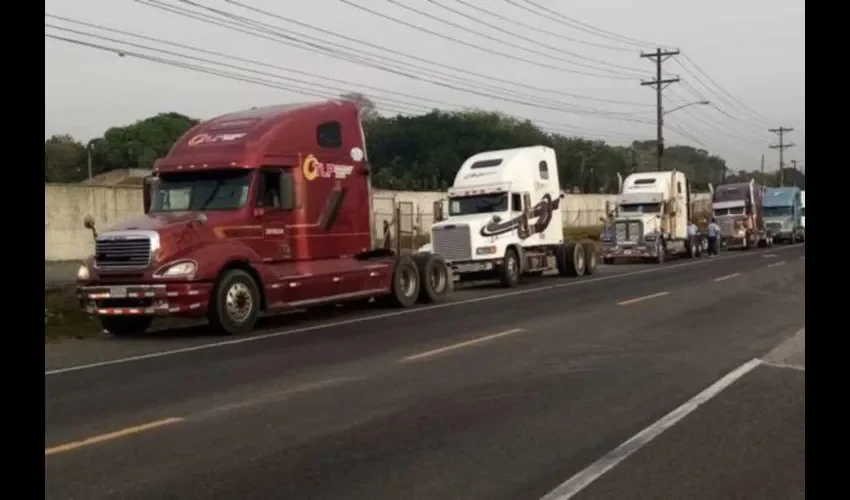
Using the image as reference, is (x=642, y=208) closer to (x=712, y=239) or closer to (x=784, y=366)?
(x=712, y=239)

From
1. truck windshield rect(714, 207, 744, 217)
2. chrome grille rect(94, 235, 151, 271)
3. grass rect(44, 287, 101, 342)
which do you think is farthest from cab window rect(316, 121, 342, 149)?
truck windshield rect(714, 207, 744, 217)

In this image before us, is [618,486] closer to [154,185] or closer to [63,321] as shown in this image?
[154,185]

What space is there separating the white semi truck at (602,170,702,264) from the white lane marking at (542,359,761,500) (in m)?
27.9

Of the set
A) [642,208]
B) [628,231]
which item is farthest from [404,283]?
[642,208]

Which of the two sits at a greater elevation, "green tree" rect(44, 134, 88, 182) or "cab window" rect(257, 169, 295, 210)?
"green tree" rect(44, 134, 88, 182)

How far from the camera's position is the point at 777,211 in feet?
195

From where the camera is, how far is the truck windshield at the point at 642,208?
3856cm

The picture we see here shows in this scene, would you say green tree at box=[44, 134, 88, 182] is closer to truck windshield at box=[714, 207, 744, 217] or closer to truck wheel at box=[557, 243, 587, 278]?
truck windshield at box=[714, 207, 744, 217]

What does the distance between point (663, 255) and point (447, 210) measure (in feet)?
46.0

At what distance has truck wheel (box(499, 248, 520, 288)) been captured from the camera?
26.1m

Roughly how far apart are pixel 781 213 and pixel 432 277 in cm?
4364

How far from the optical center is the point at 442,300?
2178 cm

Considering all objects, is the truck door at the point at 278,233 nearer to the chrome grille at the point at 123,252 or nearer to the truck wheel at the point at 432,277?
the chrome grille at the point at 123,252

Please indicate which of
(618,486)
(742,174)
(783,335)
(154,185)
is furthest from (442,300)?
(742,174)
